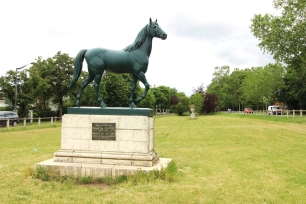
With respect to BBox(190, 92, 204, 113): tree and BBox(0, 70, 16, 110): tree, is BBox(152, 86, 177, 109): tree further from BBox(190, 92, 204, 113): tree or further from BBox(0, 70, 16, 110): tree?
BBox(0, 70, 16, 110): tree

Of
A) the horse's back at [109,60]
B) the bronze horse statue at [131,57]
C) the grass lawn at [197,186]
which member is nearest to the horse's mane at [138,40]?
the bronze horse statue at [131,57]

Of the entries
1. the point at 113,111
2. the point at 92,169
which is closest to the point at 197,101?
the point at 113,111

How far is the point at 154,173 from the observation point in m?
6.41

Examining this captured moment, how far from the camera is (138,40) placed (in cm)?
741

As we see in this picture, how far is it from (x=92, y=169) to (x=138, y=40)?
11.4 ft

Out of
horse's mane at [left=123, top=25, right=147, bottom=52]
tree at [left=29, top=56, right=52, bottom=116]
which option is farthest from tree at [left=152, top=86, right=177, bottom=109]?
horse's mane at [left=123, top=25, right=147, bottom=52]

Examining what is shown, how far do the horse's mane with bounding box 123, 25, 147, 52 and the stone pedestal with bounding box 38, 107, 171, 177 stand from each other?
1.66 meters

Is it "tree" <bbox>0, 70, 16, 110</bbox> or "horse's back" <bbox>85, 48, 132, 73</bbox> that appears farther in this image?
"tree" <bbox>0, 70, 16, 110</bbox>

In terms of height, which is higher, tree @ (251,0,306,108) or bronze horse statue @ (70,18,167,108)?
tree @ (251,0,306,108)

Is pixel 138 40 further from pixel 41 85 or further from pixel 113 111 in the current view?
pixel 41 85

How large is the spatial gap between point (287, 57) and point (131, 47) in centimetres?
2387

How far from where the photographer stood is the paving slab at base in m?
6.50

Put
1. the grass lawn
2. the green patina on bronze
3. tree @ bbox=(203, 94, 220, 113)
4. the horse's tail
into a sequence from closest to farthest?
the grass lawn < the green patina on bronze < the horse's tail < tree @ bbox=(203, 94, 220, 113)

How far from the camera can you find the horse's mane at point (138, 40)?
7395mm
